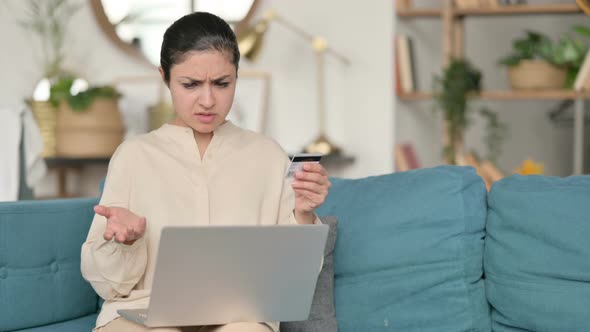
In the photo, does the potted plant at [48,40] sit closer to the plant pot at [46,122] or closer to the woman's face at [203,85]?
the plant pot at [46,122]

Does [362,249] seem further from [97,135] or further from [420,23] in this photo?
[420,23]

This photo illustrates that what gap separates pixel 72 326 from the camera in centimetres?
246

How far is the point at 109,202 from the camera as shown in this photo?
6.76ft

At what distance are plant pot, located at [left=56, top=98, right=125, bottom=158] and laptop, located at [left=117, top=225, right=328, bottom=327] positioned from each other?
3244 mm

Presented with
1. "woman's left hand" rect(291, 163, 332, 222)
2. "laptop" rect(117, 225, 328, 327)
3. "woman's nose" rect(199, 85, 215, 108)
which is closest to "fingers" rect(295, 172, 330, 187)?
"woman's left hand" rect(291, 163, 332, 222)

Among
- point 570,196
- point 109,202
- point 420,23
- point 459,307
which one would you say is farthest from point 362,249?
point 420,23

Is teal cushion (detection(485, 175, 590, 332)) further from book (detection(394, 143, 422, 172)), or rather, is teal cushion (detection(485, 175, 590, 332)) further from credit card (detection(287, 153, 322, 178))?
book (detection(394, 143, 422, 172))

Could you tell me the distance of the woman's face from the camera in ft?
6.84

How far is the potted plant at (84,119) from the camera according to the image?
198 inches

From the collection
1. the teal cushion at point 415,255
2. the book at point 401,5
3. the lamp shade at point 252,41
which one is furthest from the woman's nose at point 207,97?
the book at point 401,5

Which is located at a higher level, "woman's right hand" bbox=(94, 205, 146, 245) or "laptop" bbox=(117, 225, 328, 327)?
"woman's right hand" bbox=(94, 205, 146, 245)

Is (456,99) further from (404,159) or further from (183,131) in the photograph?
(183,131)

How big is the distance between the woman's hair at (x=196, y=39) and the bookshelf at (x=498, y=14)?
10.6ft

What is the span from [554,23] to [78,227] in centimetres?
521
